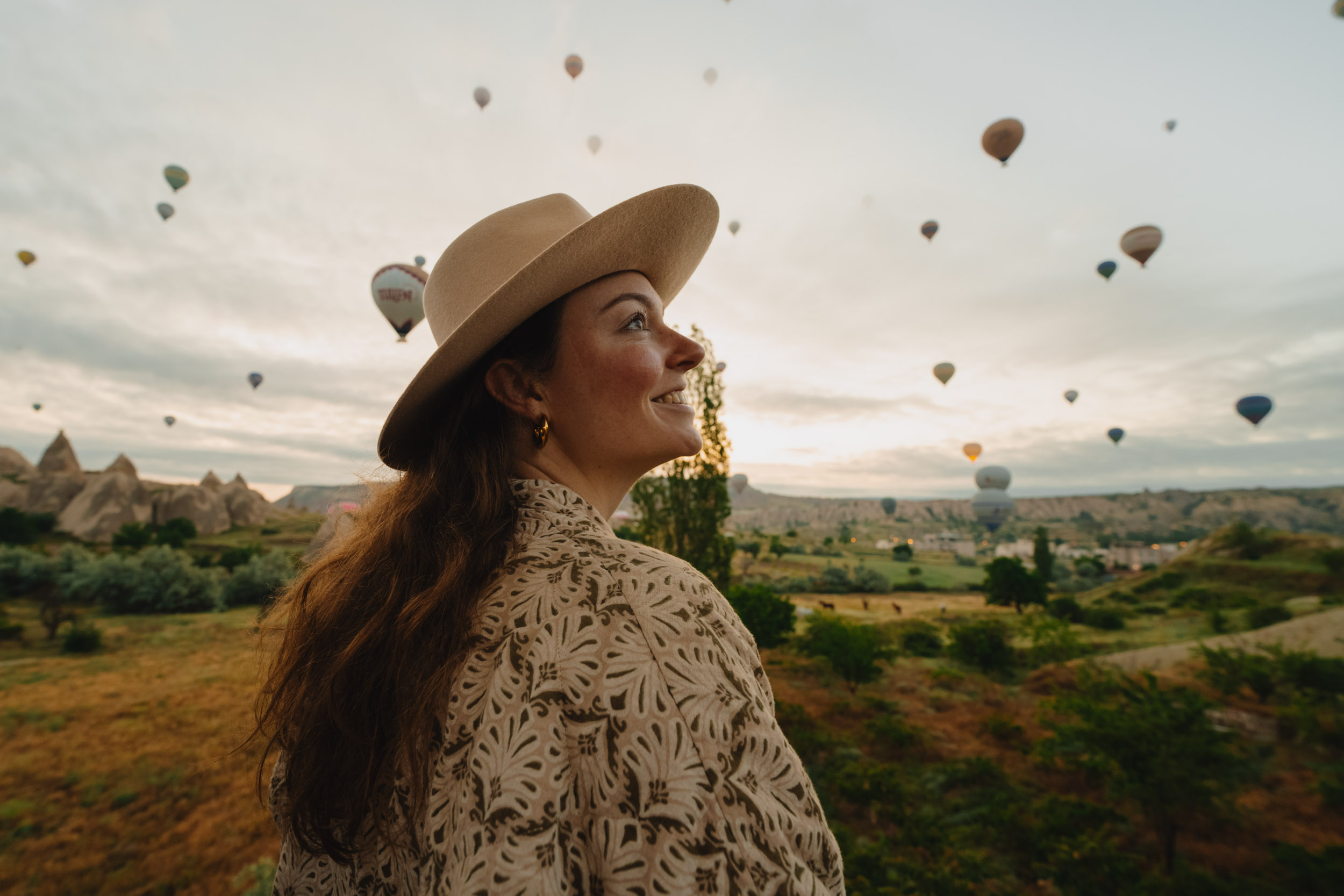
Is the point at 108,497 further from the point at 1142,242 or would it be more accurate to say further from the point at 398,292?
the point at 1142,242

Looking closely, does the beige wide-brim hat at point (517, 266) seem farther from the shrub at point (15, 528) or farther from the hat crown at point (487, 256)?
the shrub at point (15, 528)

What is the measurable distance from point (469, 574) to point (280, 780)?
36.5 inches

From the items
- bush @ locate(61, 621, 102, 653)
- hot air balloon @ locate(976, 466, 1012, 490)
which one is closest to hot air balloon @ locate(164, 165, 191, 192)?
bush @ locate(61, 621, 102, 653)

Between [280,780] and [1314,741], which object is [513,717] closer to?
[280,780]

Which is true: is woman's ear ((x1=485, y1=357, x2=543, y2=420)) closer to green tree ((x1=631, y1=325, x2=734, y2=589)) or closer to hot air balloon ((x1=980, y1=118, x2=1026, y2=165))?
green tree ((x1=631, y1=325, x2=734, y2=589))

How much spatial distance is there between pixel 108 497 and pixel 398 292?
3212 centimetres

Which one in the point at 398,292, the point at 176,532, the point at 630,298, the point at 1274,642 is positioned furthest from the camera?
the point at 176,532

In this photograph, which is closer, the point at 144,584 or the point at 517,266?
the point at 517,266

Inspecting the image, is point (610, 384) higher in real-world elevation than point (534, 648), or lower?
higher

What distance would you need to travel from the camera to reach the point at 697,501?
1462 centimetres

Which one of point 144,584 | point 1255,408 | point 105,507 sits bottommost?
point 144,584

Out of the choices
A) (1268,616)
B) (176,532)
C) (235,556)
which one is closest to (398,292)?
(235,556)

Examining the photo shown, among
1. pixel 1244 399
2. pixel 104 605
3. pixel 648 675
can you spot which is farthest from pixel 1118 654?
pixel 104 605

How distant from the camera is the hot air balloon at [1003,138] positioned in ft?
70.9
